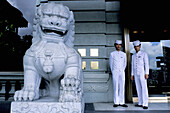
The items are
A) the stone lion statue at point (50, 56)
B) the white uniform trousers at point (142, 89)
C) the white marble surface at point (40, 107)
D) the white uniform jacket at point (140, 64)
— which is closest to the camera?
the white marble surface at point (40, 107)

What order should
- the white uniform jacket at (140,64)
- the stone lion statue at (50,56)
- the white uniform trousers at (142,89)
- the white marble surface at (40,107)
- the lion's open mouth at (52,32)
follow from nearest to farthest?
the white marble surface at (40,107) < the stone lion statue at (50,56) < the lion's open mouth at (52,32) < the white uniform trousers at (142,89) < the white uniform jacket at (140,64)

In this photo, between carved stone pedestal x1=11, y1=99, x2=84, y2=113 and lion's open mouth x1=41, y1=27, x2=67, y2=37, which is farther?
lion's open mouth x1=41, y1=27, x2=67, y2=37

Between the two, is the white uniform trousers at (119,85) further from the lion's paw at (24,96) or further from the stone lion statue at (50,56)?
the lion's paw at (24,96)

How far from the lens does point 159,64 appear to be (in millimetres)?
6020

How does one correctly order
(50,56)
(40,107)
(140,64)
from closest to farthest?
(40,107) → (50,56) → (140,64)

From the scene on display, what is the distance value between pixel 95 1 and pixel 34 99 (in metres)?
3.68

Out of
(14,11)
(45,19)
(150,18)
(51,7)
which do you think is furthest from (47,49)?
(150,18)

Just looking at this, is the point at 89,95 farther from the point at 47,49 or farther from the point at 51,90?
the point at 47,49

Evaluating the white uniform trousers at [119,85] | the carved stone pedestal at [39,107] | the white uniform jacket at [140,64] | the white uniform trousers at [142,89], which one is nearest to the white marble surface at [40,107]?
the carved stone pedestal at [39,107]

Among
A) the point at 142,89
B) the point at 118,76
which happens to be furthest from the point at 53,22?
the point at 142,89

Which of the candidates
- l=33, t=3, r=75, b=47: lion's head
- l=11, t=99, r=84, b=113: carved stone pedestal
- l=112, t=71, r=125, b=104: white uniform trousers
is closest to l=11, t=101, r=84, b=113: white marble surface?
l=11, t=99, r=84, b=113: carved stone pedestal

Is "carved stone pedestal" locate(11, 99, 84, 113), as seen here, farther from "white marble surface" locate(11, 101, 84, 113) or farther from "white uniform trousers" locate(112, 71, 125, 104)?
"white uniform trousers" locate(112, 71, 125, 104)

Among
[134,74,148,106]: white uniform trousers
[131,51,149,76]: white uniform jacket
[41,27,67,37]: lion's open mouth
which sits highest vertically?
[41,27,67,37]: lion's open mouth

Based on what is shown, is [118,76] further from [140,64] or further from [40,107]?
[40,107]
